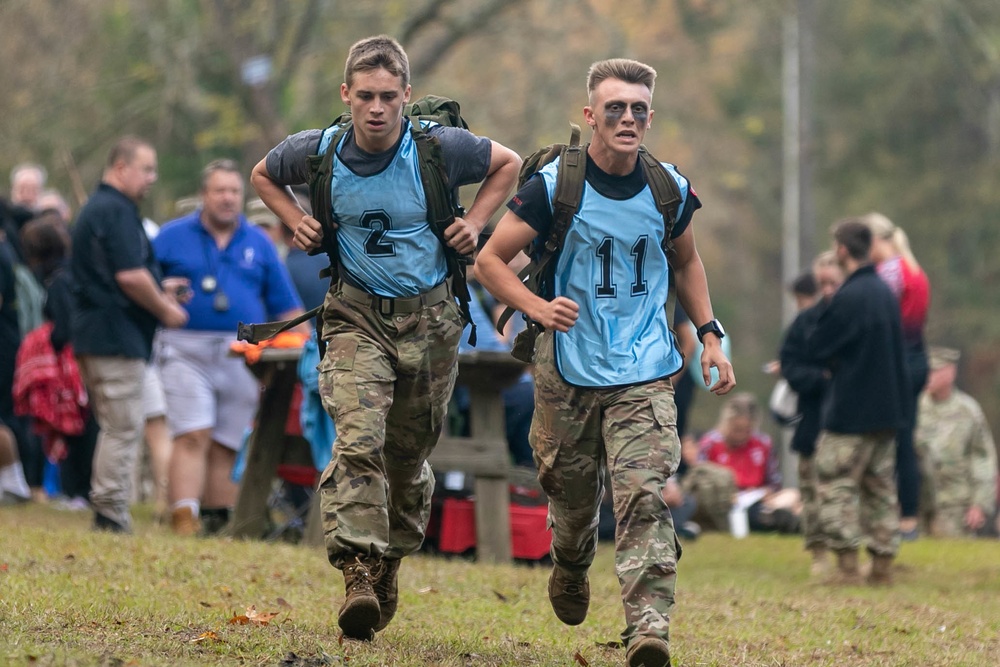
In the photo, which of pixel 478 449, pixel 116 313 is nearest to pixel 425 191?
pixel 478 449

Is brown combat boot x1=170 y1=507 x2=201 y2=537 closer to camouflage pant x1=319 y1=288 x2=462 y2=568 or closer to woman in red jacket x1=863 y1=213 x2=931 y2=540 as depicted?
camouflage pant x1=319 y1=288 x2=462 y2=568

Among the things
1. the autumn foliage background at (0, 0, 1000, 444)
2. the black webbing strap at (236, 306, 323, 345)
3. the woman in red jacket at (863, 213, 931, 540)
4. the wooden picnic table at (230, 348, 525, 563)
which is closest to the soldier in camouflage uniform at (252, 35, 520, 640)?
the black webbing strap at (236, 306, 323, 345)

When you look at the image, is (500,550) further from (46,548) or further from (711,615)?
(46,548)

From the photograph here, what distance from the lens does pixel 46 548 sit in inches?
368

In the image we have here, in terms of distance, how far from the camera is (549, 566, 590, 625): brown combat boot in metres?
7.08

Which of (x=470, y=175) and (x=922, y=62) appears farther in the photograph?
(x=922, y=62)

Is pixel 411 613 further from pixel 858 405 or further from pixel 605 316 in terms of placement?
pixel 858 405

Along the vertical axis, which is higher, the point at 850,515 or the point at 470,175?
the point at 470,175

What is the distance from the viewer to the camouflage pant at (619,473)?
250 inches

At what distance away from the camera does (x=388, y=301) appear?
697cm

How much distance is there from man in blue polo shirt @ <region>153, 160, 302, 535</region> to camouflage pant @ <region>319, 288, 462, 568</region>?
4.34 m

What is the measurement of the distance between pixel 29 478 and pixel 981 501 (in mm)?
9112

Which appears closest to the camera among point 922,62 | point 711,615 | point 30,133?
point 711,615

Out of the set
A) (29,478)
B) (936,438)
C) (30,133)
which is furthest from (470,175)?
(30,133)
